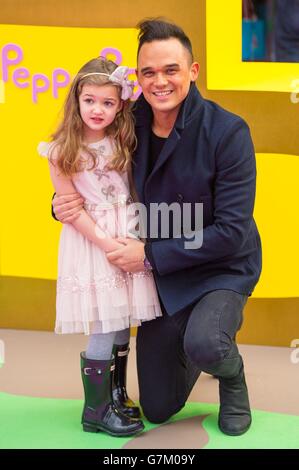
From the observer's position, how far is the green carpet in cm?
177

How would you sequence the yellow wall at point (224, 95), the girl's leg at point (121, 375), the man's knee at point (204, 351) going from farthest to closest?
the yellow wall at point (224, 95) < the girl's leg at point (121, 375) < the man's knee at point (204, 351)

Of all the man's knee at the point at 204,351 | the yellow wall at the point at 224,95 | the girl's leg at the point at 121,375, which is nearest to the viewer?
the man's knee at the point at 204,351

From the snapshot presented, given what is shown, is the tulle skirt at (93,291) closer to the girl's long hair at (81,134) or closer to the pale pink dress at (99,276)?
the pale pink dress at (99,276)

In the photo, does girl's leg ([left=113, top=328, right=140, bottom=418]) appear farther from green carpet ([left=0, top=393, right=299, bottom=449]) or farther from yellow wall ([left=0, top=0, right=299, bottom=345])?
yellow wall ([left=0, top=0, right=299, bottom=345])

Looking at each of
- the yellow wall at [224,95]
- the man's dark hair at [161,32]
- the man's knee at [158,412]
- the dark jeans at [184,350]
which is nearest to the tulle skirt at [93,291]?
the dark jeans at [184,350]

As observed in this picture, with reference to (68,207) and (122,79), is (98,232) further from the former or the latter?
(122,79)

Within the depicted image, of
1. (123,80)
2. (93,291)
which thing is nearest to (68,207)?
(93,291)

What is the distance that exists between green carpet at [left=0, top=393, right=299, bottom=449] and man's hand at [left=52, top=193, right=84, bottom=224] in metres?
0.50

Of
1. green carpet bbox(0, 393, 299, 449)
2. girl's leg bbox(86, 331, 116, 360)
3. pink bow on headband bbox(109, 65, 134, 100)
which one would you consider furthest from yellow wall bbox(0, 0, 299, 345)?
girl's leg bbox(86, 331, 116, 360)

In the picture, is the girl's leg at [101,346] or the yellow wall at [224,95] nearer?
the girl's leg at [101,346]

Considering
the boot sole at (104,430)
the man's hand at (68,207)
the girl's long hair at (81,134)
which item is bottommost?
the boot sole at (104,430)

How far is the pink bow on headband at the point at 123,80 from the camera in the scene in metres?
1.78

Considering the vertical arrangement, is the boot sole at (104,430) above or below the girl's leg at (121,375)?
below

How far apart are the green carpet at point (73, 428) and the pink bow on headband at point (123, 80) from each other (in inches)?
31.5
